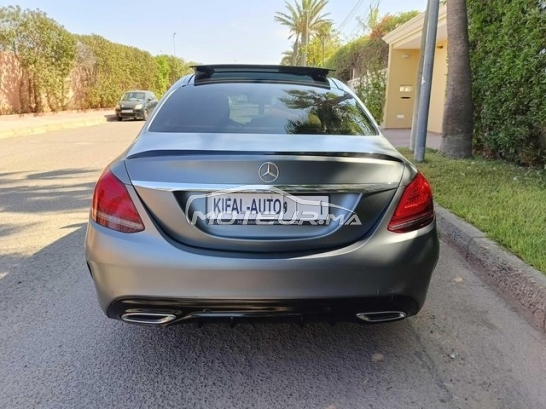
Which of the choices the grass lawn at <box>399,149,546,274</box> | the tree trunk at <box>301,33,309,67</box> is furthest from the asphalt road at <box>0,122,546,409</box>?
the tree trunk at <box>301,33,309,67</box>

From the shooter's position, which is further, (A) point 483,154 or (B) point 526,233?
(A) point 483,154

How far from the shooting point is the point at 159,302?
202 cm

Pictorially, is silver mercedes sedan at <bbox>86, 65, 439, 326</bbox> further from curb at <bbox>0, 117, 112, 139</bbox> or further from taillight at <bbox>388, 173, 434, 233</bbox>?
curb at <bbox>0, 117, 112, 139</bbox>

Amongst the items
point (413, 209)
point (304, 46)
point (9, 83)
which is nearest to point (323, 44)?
point (304, 46)

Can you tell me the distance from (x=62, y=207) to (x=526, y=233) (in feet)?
16.1

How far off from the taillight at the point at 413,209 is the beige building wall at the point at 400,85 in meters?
15.1

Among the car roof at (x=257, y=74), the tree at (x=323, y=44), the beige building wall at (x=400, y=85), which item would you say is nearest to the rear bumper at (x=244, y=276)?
the car roof at (x=257, y=74)

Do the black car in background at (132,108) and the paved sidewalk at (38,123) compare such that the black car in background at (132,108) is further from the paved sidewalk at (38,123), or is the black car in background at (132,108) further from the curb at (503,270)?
the curb at (503,270)

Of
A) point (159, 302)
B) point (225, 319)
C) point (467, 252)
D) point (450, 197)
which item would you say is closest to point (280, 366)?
point (225, 319)

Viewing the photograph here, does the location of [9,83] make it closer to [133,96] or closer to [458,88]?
[133,96]

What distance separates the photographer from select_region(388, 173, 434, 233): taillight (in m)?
2.11

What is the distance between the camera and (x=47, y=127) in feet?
52.8

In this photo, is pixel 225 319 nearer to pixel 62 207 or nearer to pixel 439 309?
pixel 439 309

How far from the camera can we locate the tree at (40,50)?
60.2 ft
